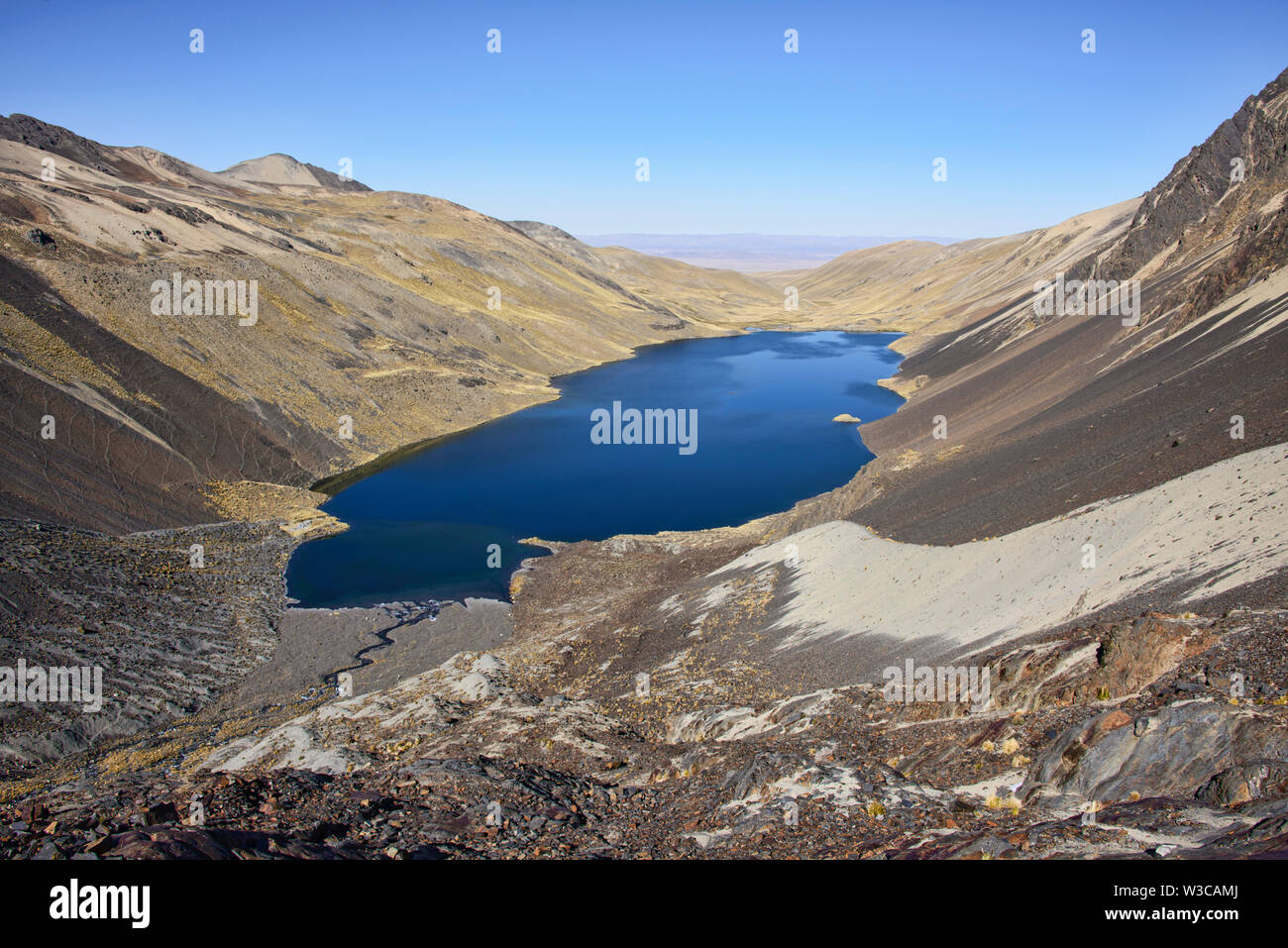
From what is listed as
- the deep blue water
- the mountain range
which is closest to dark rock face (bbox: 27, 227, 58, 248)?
the mountain range

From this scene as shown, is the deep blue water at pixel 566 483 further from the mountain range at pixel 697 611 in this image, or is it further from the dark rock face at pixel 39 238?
the dark rock face at pixel 39 238

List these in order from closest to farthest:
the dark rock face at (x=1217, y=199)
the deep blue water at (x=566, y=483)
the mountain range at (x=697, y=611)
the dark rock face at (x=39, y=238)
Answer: the mountain range at (x=697, y=611) → the deep blue water at (x=566, y=483) → the dark rock face at (x=1217, y=199) → the dark rock face at (x=39, y=238)

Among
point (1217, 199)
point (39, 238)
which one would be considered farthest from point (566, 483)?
point (1217, 199)

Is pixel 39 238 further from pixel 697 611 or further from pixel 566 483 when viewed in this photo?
pixel 697 611

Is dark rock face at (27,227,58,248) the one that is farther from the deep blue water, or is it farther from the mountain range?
the deep blue water

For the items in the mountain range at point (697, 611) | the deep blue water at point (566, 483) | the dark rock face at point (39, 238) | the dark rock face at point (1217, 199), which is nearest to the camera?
the mountain range at point (697, 611)

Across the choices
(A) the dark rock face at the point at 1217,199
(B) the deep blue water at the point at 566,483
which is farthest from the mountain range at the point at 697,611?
(B) the deep blue water at the point at 566,483

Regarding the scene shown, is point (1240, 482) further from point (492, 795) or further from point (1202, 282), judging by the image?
point (1202, 282)

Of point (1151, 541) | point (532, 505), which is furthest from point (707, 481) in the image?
point (1151, 541)
